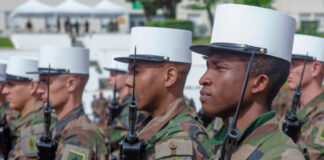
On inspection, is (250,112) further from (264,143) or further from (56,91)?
(56,91)

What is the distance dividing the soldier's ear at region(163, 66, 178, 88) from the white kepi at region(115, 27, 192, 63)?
9 cm

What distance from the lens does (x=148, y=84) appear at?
359 centimetres

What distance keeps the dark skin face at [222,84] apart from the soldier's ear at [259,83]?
70mm

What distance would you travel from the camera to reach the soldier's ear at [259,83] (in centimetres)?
231

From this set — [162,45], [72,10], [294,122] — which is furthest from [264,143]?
[72,10]

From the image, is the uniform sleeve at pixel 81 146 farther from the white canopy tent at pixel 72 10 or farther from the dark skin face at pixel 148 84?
the white canopy tent at pixel 72 10

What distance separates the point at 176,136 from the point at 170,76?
68cm

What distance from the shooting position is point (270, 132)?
218cm

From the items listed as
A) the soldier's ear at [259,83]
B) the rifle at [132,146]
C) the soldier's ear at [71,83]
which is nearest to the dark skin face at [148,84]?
the rifle at [132,146]

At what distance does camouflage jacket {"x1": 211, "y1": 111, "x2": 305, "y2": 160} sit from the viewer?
2.03 meters

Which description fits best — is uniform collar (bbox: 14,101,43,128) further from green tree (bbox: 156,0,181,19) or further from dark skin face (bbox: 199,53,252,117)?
green tree (bbox: 156,0,181,19)

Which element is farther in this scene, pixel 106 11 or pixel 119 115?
pixel 106 11

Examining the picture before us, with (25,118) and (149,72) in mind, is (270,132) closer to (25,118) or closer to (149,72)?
(149,72)

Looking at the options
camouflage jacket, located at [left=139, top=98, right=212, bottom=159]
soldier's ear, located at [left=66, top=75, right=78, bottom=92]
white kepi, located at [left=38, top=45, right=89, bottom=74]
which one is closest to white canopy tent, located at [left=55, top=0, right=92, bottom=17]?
white kepi, located at [left=38, top=45, right=89, bottom=74]
